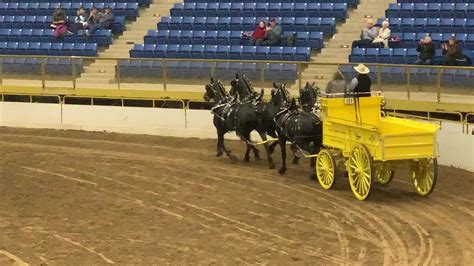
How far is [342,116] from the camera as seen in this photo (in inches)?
510

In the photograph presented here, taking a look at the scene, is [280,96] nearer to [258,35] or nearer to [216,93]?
[216,93]

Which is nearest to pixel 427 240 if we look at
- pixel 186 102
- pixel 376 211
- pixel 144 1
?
pixel 376 211

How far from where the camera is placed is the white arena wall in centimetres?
1883

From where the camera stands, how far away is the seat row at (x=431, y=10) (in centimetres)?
2130

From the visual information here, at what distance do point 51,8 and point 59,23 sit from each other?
8.05 ft

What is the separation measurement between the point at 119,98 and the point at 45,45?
5274mm

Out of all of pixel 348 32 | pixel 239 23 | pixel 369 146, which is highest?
pixel 239 23

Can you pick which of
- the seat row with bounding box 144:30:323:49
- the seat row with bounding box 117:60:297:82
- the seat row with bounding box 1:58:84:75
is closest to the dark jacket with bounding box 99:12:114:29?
the seat row with bounding box 144:30:323:49

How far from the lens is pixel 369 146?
11852 mm

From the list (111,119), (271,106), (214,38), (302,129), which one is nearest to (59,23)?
(214,38)

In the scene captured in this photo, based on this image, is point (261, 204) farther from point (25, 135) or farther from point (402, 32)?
point (402, 32)

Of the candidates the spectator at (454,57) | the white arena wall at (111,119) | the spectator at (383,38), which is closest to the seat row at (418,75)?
the spectator at (454,57)

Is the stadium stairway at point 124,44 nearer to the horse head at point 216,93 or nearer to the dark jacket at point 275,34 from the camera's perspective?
the dark jacket at point 275,34

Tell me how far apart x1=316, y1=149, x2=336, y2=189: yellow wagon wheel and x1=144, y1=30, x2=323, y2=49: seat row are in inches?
354
